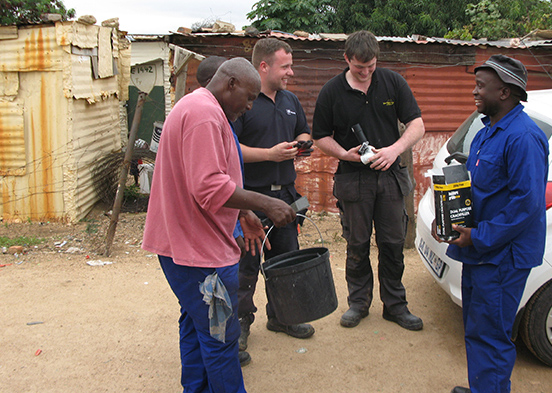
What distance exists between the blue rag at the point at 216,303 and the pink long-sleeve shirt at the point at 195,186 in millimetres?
89

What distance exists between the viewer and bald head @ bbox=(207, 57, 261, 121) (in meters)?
2.31

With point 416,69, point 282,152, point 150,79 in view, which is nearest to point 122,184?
point 282,152

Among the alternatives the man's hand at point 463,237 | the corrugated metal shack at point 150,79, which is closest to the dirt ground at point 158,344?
the man's hand at point 463,237

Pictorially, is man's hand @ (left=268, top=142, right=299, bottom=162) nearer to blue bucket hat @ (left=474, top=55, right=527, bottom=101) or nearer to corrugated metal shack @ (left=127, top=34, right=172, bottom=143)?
blue bucket hat @ (left=474, top=55, right=527, bottom=101)

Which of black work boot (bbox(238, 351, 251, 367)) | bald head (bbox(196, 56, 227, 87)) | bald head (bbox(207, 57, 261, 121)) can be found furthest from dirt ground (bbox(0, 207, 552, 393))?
bald head (bbox(196, 56, 227, 87))

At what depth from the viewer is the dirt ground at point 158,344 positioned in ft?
10.3

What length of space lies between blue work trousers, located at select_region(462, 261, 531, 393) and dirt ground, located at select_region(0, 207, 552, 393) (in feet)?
1.74

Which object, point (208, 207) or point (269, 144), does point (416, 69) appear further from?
point (208, 207)

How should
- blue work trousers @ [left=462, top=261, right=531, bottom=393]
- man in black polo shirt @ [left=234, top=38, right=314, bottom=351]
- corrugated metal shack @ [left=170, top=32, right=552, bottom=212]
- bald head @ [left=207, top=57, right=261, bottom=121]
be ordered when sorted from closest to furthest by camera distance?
bald head @ [left=207, top=57, right=261, bottom=121]
blue work trousers @ [left=462, top=261, right=531, bottom=393]
man in black polo shirt @ [left=234, top=38, right=314, bottom=351]
corrugated metal shack @ [left=170, top=32, right=552, bottom=212]

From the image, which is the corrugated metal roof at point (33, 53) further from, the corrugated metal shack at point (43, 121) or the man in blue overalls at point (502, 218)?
the man in blue overalls at point (502, 218)

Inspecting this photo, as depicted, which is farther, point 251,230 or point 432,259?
point 432,259

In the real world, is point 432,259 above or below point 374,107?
below

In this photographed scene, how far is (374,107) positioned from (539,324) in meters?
1.86

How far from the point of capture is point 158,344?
3615mm
